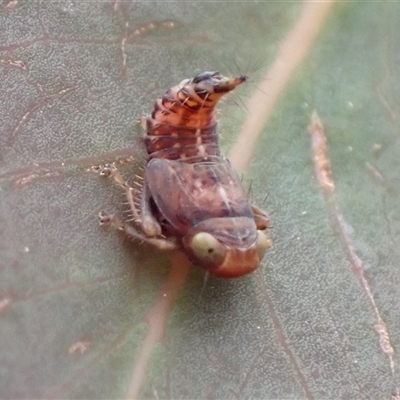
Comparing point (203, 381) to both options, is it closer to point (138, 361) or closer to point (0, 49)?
point (138, 361)

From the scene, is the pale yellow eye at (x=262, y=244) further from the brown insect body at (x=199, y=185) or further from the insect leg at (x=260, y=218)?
the insect leg at (x=260, y=218)

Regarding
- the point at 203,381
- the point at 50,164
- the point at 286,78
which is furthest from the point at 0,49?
the point at 203,381

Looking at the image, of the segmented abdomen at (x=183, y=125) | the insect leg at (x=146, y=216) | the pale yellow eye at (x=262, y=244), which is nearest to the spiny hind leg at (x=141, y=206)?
the insect leg at (x=146, y=216)

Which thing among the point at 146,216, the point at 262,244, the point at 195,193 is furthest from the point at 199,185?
the point at 262,244

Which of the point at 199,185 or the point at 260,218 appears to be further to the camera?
the point at 260,218

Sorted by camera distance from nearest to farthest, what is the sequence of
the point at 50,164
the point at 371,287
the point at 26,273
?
the point at 26,273 < the point at 50,164 < the point at 371,287

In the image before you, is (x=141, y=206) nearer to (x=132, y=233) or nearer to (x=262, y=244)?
(x=132, y=233)
